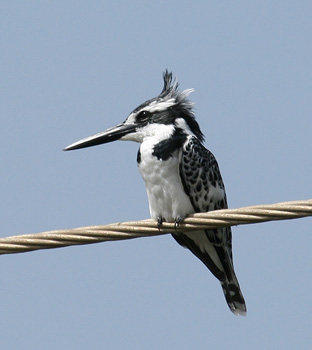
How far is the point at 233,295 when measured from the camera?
648 cm

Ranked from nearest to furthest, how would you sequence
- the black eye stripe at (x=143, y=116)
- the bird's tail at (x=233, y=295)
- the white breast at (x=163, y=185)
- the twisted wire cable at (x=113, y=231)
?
the twisted wire cable at (x=113, y=231) < the white breast at (x=163, y=185) < the bird's tail at (x=233, y=295) < the black eye stripe at (x=143, y=116)

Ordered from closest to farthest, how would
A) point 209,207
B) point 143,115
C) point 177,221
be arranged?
point 177,221 → point 209,207 → point 143,115

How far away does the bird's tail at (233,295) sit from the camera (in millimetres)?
6457

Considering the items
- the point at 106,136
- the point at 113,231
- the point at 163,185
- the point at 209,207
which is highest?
the point at 106,136

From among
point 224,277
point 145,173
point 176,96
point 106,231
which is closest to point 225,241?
point 224,277

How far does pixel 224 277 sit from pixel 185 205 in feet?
2.77

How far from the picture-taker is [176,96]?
6.86 meters

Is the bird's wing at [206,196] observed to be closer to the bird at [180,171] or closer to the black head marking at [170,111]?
the bird at [180,171]

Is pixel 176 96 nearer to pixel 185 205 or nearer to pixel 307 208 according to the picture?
pixel 185 205

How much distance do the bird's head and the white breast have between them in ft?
1.17

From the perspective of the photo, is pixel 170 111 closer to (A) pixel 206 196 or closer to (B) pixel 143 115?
(B) pixel 143 115

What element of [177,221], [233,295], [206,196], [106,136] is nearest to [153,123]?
[106,136]

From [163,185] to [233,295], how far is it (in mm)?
1160

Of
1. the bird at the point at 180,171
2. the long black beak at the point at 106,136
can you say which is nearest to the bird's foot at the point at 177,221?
the bird at the point at 180,171
